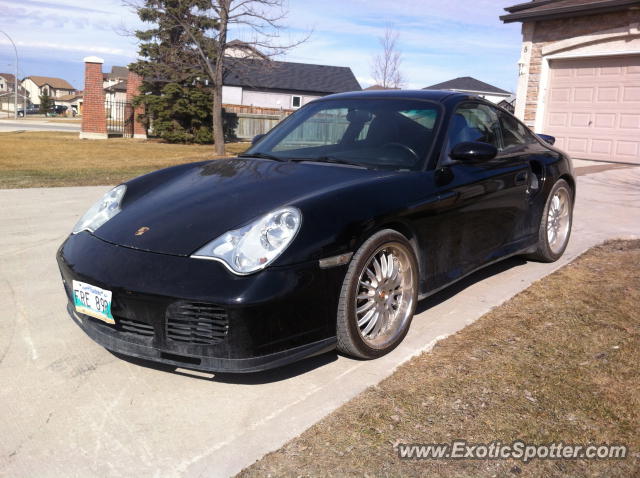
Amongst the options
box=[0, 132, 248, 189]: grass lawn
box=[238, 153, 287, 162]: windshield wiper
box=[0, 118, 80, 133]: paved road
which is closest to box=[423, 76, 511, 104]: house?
box=[0, 118, 80, 133]: paved road

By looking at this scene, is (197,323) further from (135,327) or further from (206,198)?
(206,198)

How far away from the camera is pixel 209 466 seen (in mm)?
2389

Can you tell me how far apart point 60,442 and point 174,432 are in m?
0.46

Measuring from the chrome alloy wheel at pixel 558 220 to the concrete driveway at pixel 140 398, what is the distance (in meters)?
1.18

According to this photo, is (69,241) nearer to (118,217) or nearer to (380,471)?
(118,217)

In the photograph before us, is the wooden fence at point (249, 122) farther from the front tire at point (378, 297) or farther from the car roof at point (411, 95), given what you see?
the front tire at point (378, 297)

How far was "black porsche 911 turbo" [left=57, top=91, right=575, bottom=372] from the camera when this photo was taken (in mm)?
2770

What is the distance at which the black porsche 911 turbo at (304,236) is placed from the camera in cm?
277

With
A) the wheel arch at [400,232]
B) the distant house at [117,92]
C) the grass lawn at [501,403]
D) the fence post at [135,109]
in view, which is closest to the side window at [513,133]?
the grass lawn at [501,403]

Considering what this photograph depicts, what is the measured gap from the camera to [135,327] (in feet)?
9.53

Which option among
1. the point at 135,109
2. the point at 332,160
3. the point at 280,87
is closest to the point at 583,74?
the point at 332,160

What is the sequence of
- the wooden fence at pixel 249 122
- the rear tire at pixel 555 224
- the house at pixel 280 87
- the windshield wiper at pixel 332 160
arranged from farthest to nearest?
the house at pixel 280 87, the wooden fence at pixel 249 122, the rear tire at pixel 555 224, the windshield wiper at pixel 332 160

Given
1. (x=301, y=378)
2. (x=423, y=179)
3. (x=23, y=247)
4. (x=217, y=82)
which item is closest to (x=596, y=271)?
(x=423, y=179)

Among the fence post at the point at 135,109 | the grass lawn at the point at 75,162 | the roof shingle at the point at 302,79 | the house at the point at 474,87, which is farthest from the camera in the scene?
the roof shingle at the point at 302,79
